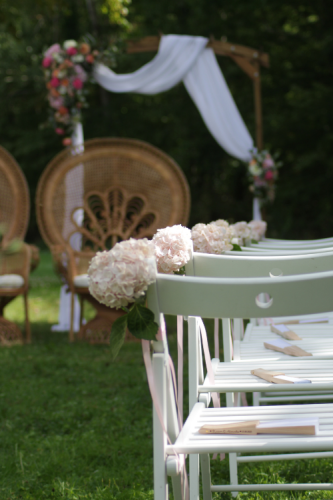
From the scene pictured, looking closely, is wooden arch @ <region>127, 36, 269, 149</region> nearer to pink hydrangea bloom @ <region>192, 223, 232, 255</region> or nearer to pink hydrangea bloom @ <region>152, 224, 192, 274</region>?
pink hydrangea bloom @ <region>192, 223, 232, 255</region>

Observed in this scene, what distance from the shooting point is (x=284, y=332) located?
185 cm

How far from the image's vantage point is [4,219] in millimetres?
4375

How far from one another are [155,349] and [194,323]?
39 centimetres

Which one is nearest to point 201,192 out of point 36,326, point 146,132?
point 146,132

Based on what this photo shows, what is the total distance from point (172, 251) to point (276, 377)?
0.41m

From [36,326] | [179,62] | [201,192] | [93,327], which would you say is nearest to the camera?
[93,327]

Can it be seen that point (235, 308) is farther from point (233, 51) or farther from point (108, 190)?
Answer: point (233, 51)

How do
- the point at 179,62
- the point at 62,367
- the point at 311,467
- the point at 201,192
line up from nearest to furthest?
the point at 311,467, the point at 62,367, the point at 179,62, the point at 201,192

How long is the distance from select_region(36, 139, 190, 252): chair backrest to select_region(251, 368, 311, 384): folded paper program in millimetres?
2955

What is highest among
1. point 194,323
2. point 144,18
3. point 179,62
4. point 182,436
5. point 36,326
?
point 144,18

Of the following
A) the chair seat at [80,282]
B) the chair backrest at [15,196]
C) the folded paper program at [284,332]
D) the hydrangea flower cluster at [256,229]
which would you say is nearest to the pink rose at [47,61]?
the chair backrest at [15,196]

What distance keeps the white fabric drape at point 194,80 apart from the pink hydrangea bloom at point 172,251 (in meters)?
4.90

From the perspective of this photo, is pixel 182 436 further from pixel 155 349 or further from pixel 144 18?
pixel 144 18

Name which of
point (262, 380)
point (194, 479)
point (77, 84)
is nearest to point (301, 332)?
point (262, 380)
